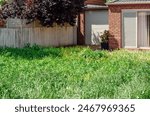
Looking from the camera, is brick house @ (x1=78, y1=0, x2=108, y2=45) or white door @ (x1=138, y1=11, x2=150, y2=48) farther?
brick house @ (x1=78, y1=0, x2=108, y2=45)

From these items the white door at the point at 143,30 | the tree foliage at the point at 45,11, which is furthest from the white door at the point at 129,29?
the tree foliage at the point at 45,11

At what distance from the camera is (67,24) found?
3356 cm

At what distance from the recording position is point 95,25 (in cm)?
3384

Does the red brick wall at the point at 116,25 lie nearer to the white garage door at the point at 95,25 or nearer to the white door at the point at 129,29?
the white door at the point at 129,29

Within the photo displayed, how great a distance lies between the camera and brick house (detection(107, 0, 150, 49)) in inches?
1088

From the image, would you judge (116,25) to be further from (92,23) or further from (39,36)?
(92,23)

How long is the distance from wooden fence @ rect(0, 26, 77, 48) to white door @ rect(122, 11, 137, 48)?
525 centimetres

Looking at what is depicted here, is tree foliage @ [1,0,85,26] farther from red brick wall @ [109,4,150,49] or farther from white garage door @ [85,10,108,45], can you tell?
red brick wall @ [109,4,150,49]

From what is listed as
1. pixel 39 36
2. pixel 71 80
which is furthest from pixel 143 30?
pixel 71 80

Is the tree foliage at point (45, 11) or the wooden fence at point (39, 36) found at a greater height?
the tree foliage at point (45, 11)

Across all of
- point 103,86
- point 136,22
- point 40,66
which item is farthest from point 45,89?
point 136,22

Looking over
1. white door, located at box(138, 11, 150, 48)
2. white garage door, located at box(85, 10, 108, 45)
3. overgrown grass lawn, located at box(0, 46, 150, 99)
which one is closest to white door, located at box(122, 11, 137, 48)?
white door, located at box(138, 11, 150, 48)

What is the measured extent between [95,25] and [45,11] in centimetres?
529

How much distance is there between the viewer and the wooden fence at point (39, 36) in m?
28.8
